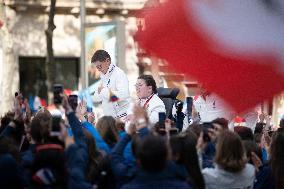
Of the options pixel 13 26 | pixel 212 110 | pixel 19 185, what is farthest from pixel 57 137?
pixel 13 26

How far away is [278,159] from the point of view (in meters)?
6.91

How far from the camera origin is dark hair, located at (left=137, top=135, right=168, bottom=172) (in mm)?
5527

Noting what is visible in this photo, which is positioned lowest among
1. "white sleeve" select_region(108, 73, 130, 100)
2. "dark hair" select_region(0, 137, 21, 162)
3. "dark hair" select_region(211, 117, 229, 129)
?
"dark hair" select_region(0, 137, 21, 162)

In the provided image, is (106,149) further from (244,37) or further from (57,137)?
(244,37)

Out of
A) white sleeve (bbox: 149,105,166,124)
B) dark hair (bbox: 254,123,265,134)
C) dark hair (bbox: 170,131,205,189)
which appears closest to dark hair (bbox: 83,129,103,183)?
dark hair (bbox: 170,131,205,189)

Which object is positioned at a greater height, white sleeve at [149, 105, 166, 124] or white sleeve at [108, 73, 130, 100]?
white sleeve at [108, 73, 130, 100]

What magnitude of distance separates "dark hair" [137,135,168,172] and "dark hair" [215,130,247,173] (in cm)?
107

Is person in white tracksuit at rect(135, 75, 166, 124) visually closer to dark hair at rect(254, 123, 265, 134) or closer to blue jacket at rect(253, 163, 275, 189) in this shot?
dark hair at rect(254, 123, 265, 134)

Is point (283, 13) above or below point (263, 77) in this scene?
above

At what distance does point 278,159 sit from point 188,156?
3.24 ft

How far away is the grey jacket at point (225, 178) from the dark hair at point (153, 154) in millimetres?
1099

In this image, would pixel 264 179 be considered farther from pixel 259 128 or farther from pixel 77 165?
pixel 259 128

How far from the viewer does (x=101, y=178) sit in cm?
653

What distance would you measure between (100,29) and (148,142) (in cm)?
1215
